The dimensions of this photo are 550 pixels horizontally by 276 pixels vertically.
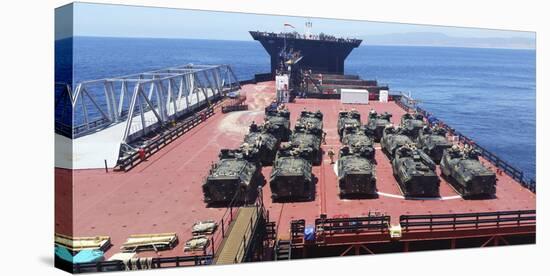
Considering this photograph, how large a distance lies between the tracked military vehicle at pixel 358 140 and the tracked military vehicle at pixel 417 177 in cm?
275

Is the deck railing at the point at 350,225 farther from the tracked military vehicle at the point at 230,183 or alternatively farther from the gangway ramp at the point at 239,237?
the tracked military vehicle at the point at 230,183

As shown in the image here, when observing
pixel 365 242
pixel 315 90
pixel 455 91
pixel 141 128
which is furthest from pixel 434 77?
pixel 365 242

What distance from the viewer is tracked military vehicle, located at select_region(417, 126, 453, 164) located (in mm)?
34344

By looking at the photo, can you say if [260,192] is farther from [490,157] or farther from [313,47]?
[313,47]

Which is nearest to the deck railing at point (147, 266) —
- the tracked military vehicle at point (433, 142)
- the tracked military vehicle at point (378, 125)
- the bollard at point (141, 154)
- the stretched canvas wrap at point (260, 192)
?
the stretched canvas wrap at point (260, 192)

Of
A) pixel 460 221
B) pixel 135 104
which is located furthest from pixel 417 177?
pixel 135 104

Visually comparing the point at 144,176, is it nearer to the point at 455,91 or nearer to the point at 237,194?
the point at 237,194

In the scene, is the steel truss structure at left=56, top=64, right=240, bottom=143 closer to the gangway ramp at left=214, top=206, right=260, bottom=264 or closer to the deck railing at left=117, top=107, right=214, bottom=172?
the deck railing at left=117, top=107, right=214, bottom=172

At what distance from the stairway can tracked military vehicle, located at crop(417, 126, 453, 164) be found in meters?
16.4

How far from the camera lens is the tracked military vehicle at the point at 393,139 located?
3397 cm

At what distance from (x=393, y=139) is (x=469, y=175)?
8.42 meters

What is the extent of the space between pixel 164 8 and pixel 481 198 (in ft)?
67.2

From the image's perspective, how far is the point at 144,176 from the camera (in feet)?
102

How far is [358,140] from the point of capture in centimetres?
3444
